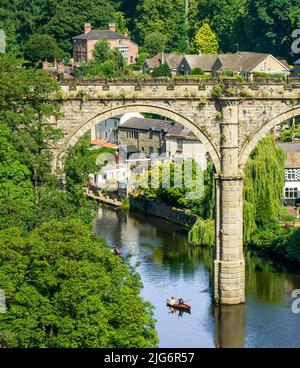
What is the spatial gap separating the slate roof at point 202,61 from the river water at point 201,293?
56.1 meters

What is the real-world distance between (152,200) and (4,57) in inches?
1308

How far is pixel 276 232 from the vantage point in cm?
8000

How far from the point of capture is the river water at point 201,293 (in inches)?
2404

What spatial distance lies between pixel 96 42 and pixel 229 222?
301 ft

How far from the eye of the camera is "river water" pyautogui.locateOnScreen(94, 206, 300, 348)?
6106 cm

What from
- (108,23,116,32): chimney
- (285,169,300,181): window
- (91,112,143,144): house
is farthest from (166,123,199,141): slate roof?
(108,23,116,32): chimney

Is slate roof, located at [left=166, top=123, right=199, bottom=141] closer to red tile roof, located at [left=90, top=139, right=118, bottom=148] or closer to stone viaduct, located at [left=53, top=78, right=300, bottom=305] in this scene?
red tile roof, located at [left=90, top=139, right=118, bottom=148]

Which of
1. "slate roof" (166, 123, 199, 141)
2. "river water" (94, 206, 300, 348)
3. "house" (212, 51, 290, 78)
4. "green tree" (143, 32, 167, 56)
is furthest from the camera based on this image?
"green tree" (143, 32, 167, 56)

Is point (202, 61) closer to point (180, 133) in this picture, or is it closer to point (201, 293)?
point (180, 133)

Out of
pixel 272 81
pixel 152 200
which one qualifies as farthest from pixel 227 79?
pixel 152 200

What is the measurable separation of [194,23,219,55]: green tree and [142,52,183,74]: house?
26.2 ft

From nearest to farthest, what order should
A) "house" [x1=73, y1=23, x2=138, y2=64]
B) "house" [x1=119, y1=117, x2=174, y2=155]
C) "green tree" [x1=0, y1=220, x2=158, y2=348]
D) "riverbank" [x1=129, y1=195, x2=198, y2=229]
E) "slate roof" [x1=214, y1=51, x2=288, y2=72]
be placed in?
"green tree" [x1=0, y1=220, x2=158, y2=348], "riverbank" [x1=129, y1=195, x2=198, y2=229], "house" [x1=119, y1=117, x2=174, y2=155], "slate roof" [x1=214, y1=51, x2=288, y2=72], "house" [x1=73, y1=23, x2=138, y2=64]

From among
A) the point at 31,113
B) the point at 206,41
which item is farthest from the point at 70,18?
the point at 31,113

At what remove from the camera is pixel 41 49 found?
488 ft
